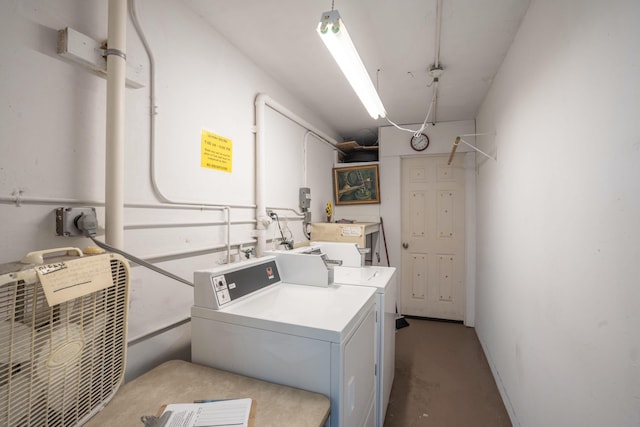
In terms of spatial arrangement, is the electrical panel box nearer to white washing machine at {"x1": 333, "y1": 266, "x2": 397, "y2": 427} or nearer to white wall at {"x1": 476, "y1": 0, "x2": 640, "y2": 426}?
white washing machine at {"x1": 333, "y1": 266, "x2": 397, "y2": 427}

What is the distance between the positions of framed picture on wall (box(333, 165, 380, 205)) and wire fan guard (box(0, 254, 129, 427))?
327cm

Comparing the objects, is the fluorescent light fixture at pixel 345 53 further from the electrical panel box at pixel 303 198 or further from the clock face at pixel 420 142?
the clock face at pixel 420 142

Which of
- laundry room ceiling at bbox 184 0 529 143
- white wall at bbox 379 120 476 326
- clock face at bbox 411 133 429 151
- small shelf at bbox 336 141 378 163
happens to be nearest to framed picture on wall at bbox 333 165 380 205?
white wall at bbox 379 120 476 326

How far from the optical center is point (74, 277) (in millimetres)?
748

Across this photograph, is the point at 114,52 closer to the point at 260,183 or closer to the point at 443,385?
the point at 260,183

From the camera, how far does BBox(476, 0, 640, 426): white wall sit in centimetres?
84

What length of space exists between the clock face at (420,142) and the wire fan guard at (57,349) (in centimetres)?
364

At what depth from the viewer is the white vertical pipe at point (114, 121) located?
1.13 meters

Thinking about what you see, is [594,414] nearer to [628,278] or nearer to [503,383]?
[628,278]

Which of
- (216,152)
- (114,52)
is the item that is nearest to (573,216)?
(216,152)

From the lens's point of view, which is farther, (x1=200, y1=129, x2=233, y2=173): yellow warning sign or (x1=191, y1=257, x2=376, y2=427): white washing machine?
(x1=200, y1=129, x2=233, y2=173): yellow warning sign

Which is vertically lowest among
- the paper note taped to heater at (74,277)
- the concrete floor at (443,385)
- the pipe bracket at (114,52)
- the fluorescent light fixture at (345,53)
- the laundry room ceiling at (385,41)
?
the concrete floor at (443,385)

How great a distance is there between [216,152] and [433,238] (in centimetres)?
310

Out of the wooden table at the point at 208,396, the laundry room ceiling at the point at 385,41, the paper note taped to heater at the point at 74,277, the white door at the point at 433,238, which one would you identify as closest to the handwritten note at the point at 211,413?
the wooden table at the point at 208,396
